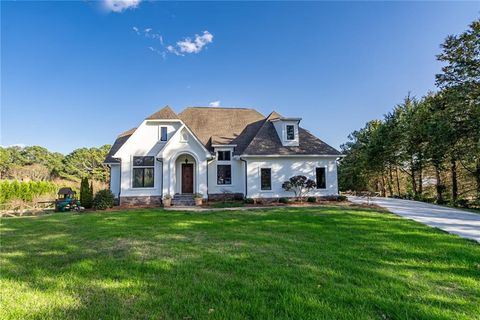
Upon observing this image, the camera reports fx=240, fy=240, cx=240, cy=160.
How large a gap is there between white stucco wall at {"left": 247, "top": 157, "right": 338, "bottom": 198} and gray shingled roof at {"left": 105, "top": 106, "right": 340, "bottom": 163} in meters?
0.60

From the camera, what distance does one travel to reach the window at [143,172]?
16.4 meters

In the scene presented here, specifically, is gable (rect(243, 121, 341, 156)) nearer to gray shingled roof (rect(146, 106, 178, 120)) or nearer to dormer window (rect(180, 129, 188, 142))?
dormer window (rect(180, 129, 188, 142))

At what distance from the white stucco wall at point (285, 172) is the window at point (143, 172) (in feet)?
22.2

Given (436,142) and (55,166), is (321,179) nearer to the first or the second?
(436,142)

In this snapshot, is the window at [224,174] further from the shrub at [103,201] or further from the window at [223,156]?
the shrub at [103,201]

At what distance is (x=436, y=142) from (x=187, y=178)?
59.8ft

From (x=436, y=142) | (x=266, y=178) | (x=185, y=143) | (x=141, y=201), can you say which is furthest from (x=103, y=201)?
(x=436, y=142)

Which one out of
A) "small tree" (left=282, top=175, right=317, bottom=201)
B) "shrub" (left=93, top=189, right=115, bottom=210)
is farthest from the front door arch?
"small tree" (left=282, top=175, right=317, bottom=201)

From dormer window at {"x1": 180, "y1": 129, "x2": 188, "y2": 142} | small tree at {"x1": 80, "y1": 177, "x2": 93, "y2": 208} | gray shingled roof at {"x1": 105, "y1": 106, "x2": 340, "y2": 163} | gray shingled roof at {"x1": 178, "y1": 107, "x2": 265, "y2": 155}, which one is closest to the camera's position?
small tree at {"x1": 80, "y1": 177, "x2": 93, "y2": 208}

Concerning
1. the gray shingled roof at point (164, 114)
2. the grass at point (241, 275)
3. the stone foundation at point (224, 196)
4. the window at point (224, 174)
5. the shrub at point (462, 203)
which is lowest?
the shrub at point (462, 203)

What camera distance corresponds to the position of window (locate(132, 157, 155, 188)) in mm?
16375

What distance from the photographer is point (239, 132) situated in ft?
65.0

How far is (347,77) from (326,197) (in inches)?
340

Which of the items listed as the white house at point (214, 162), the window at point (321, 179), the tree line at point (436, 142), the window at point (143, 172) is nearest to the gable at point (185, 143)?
the white house at point (214, 162)
